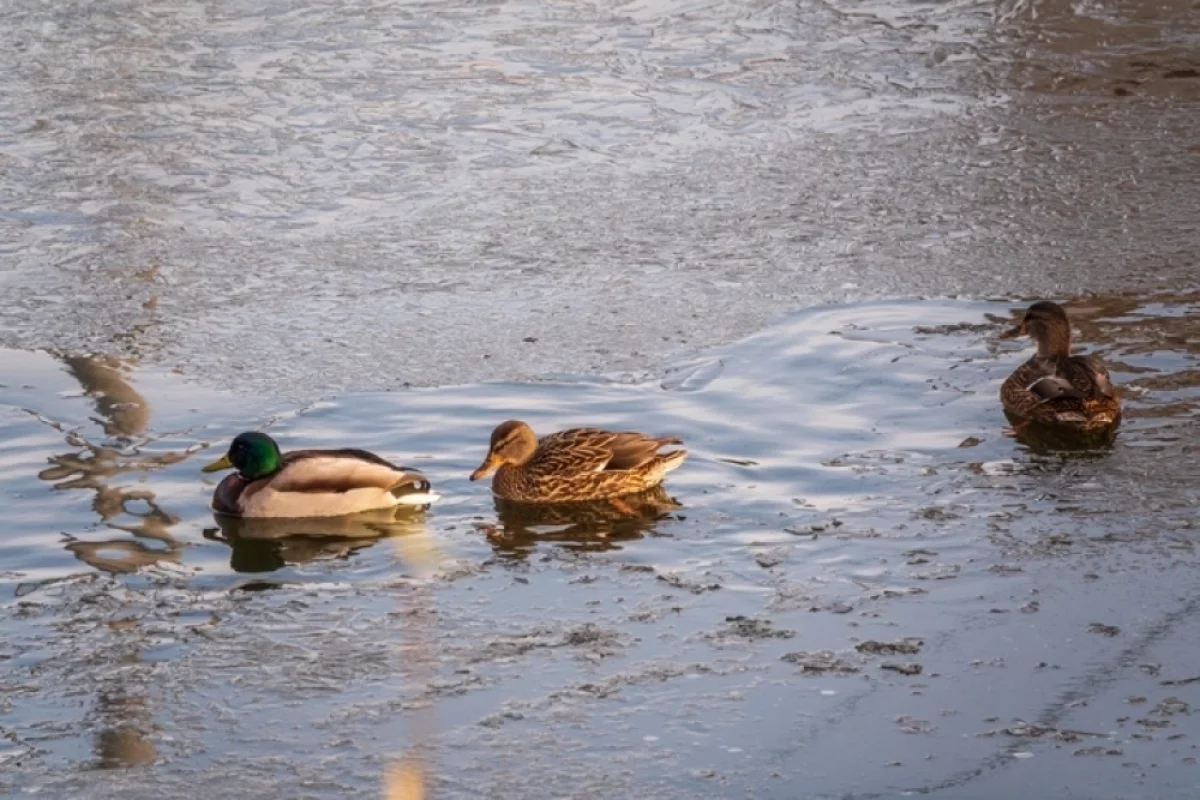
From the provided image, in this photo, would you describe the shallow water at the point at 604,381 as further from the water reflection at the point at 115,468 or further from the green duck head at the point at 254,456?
the green duck head at the point at 254,456

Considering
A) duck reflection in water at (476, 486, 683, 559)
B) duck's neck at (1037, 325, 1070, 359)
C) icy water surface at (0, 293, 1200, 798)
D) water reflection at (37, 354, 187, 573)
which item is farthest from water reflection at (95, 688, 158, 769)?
duck's neck at (1037, 325, 1070, 359)

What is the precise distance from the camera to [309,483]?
769 centimetres

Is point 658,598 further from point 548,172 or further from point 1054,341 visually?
point 548,172

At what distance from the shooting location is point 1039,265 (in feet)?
33.5

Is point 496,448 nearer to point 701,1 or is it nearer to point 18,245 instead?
point 18,245

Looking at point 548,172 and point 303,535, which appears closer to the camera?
point 303,535

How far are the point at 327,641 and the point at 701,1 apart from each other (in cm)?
998

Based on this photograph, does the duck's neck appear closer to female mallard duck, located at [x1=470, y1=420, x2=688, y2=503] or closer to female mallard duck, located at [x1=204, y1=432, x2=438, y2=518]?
female mallard duck, located at [x1=470, y1=420, x2=688, y2=503]

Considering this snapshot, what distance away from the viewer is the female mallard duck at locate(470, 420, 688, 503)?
25.7 feet

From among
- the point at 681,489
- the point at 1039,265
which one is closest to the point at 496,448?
the point at 681,489

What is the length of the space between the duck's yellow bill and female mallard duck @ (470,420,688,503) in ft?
3.26

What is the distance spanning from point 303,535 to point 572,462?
111 centimetres

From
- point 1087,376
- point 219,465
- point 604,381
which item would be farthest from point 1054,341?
point 219,465

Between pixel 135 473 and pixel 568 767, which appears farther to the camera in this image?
pixel 135 473
